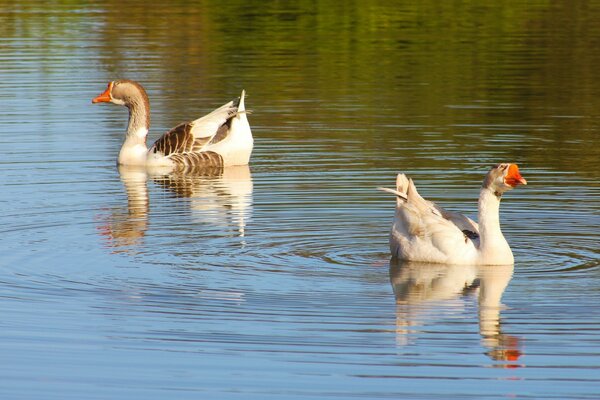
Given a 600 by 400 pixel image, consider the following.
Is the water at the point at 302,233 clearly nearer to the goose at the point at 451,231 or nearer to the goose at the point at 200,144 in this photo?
the goose at the point at 451,231

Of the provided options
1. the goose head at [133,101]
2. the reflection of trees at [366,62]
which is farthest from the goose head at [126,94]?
the reflection of trees at [366,62]

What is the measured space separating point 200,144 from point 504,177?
985cm

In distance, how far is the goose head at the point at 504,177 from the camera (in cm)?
1404

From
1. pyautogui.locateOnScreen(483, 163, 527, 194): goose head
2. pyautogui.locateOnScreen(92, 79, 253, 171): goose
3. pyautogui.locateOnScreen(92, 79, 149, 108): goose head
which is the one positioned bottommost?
pyautogui.locateOnScreen(92, 79, 253, 171): goose

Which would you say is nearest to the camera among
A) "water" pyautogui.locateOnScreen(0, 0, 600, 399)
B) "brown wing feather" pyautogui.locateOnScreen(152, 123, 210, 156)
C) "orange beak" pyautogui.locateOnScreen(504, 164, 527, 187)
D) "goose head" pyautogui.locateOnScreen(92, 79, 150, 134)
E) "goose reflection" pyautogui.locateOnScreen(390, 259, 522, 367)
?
"water" pyautogui.locateOnScreen(0, 0, 600, 399)

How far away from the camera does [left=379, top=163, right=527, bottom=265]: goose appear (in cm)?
1410

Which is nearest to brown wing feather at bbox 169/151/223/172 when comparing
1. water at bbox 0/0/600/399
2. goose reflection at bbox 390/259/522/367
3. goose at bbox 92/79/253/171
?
goose at bbox 92/79/253/171

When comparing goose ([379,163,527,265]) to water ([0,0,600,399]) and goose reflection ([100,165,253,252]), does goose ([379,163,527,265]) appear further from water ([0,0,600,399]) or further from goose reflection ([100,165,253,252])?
goose reflection ([100,165,253,252])

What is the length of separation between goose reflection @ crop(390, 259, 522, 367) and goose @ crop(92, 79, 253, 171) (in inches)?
328

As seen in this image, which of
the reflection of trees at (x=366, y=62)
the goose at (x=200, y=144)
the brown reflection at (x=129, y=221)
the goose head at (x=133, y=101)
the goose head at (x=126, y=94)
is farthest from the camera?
the reflection of trees at (x=366, y=62)

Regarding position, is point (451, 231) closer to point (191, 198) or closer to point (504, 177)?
point (504, 177)

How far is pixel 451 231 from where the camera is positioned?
14266mm

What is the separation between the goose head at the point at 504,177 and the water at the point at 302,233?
2.82 ft

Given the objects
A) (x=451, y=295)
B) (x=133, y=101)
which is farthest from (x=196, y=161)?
(x=451, y=295)
